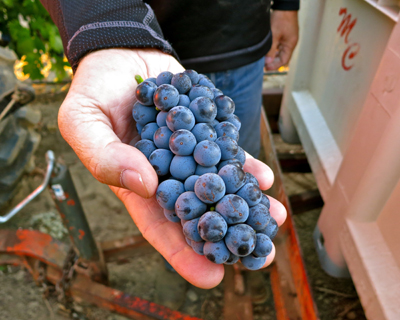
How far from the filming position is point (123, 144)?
891 mm

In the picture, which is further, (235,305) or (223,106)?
(235,305)

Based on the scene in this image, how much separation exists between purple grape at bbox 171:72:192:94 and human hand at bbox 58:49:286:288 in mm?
216

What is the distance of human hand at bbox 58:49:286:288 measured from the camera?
870 mm

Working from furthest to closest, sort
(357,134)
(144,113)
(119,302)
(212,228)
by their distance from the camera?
(119,302) → (357,134) → (144,113) → (212,228)

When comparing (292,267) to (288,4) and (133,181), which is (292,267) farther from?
(288,4)

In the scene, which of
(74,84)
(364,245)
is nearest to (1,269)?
(74,84)

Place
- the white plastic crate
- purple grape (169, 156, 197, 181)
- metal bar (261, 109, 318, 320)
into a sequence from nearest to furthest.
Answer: purple grape (169, 156, 197, 181)
the white plastic crate
metal bar (261, 109, 318, 320)

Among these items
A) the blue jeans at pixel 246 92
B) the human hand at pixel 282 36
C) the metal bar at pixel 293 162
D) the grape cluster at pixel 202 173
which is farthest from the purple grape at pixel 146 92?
the metal bar at pixel 293 162

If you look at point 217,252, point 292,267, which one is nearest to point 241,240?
point 217,252

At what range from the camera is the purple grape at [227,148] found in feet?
3.14

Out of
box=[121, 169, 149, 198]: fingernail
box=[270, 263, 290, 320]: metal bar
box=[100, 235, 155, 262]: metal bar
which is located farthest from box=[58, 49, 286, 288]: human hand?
box=[100, 235, 155, 262]: metal bar

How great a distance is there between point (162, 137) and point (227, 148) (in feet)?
0.70

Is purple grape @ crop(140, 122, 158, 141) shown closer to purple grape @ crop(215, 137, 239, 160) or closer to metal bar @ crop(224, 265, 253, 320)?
purple grape @ crop(215, 137, 239, 160)

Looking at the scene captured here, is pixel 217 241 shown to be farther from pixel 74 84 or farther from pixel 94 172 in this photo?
pixel 74 84
